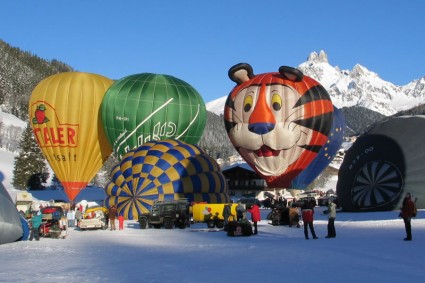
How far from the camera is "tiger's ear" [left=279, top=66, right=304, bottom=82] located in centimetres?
3091

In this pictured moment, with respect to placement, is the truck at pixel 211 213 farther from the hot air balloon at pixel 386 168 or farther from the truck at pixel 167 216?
the hot air balloon at pixel 386 168

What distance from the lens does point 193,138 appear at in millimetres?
37031

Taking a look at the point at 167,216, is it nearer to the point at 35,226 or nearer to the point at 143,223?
the point at 143,223

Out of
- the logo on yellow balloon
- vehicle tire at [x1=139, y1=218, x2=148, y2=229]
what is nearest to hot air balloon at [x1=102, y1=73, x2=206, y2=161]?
the logo on yellow balloon

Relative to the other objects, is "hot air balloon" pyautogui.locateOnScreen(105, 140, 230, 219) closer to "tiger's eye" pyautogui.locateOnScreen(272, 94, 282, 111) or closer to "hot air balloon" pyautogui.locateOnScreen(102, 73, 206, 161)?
"tiger's eye" pyautogui.locateOnScreen(272, 94, 282, 111)

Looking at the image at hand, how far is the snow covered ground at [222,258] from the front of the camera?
9734 millimetres

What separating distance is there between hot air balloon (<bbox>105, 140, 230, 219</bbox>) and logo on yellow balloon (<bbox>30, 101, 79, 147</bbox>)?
9485 mm

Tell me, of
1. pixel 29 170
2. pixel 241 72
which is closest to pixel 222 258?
pixel 241 72

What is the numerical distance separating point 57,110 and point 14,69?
6757 inches

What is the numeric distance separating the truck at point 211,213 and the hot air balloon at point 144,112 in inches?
471

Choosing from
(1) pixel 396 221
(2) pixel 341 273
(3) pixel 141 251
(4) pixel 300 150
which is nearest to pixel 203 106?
(4) pixel 300 150

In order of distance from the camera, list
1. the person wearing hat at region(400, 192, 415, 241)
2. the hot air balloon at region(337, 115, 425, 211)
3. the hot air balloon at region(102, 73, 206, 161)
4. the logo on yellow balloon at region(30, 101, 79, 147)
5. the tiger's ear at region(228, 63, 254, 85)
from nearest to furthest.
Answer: the person wearing hat at region(400, 192, 415, 241)
the hot air balloon at region(337, 115, 425, 211)
the tiger's ear at region(228, 63, 254, 85)
the hot air balloon at region(102, 73, 206, 161)
the logo on yellow balloon at region(30, 101, 79, 147)

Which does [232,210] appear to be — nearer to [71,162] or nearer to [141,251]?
[141,251]

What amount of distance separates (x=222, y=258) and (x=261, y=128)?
19143 mm
